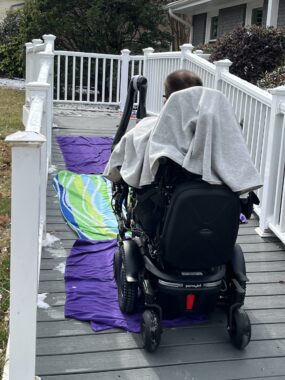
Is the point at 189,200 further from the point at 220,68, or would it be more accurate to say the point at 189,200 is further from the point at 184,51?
the point at 184,51

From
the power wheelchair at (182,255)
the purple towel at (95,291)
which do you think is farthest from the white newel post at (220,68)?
the power wheelchair at (182,255)

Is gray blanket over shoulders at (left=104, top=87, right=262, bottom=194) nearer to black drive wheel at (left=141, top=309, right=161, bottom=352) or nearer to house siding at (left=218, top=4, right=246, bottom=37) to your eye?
black drive wheel at (left=141, top=309, right=161, bottom=352)

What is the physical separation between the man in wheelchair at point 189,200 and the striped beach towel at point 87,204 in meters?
1.55

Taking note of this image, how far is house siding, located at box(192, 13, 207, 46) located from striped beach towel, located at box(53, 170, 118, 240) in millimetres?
13337

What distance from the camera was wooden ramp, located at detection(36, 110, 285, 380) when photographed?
9.24ft

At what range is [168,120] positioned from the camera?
2828 millimetres

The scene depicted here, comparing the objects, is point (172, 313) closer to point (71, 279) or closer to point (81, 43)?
point (71, 279)

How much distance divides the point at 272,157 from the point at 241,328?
1871 millimetres

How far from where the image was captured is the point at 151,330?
289cm

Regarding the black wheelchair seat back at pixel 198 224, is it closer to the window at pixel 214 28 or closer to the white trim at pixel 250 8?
the white trim at pixel 250 8

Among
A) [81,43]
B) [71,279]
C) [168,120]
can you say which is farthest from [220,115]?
[81,43]

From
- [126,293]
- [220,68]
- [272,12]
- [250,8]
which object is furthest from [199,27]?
[126,293]

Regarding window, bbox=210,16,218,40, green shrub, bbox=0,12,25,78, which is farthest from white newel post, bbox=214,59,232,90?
window, bbox=210,16,218,40

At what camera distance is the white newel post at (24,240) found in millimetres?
2264
